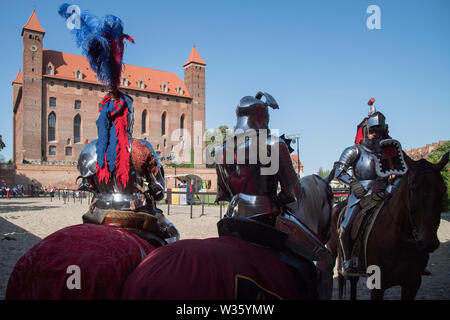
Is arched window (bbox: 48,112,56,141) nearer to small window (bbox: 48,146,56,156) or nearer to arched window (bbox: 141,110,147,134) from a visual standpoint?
small window (bbox: 48,146,56,156)

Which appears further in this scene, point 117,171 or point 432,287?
point 432,287

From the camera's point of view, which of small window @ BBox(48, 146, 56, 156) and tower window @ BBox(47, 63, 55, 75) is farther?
tower window @ BBox(47, 63, 55, 75)

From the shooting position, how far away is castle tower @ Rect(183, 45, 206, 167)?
73812 mm

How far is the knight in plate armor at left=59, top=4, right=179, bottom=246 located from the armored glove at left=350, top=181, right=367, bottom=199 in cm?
237

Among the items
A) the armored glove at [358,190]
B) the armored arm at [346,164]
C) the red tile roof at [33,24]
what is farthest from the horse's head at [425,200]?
the red tile roof at [33,24]

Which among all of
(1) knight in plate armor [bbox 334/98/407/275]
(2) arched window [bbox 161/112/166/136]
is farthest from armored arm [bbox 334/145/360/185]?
(2) arched window [bbox 161/112/166/136]

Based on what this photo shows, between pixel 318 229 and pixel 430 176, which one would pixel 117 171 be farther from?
pixel 430 176

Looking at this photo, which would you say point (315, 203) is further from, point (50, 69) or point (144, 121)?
point (144, 121)

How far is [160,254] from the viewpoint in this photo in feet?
6.15

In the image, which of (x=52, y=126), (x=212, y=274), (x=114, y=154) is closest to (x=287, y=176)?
(x=212, y=274)

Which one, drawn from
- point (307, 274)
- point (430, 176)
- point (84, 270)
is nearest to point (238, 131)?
point (307, 274)

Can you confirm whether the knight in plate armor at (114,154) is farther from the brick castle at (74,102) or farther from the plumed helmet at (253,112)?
the brick castle at (74,102)

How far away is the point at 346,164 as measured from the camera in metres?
4.89
